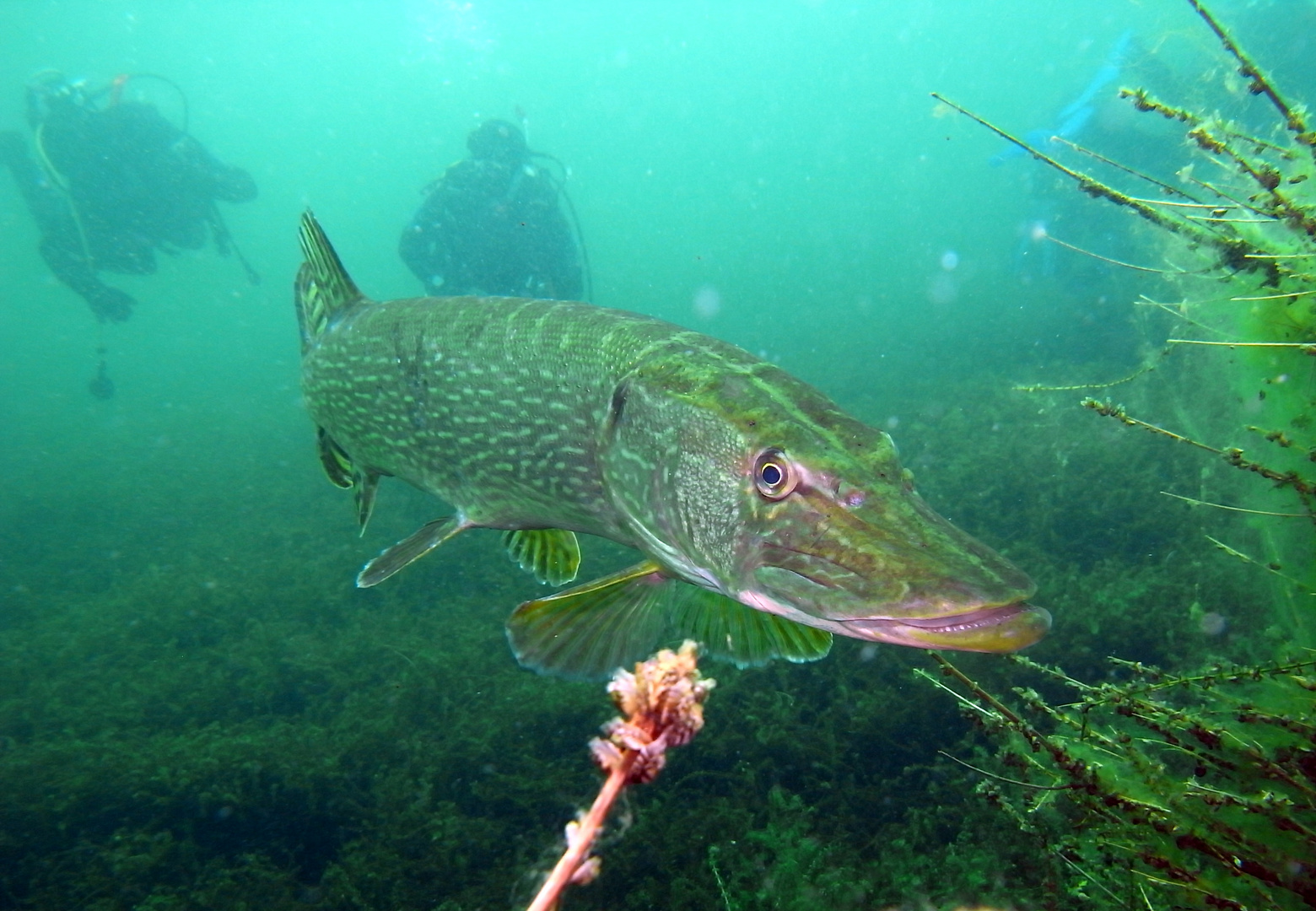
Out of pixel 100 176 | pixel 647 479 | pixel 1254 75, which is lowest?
pixel 647 479

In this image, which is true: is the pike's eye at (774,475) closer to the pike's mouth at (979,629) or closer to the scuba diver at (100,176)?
the pike's mouth at (979,629)

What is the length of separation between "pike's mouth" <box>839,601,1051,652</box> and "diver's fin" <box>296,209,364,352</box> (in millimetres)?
3898

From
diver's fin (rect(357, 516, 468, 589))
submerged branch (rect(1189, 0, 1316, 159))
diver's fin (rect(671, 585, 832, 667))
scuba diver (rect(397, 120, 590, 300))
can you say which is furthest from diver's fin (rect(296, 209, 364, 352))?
scuba diver (rect(397, 120, 590, 300))

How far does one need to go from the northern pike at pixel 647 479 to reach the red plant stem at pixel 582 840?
0.83 m

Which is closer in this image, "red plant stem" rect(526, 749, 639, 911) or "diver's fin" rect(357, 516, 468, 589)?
"red plant stem" rect(526, 749, 639, 911)

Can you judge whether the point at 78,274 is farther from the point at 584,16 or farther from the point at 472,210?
the point at 584,16

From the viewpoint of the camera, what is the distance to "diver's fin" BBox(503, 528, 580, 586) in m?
3.32

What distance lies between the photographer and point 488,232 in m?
13.1

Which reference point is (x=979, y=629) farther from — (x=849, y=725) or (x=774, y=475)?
(x=849, y=725)

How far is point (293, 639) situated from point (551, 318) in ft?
20.5

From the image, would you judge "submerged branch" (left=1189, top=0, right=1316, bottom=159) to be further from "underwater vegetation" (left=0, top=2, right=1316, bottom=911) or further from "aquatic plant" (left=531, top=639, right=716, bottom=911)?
"aquatic plant" (left=531, top=639, right=716, bottom=911)

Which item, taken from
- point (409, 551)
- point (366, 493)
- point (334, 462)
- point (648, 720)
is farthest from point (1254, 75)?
point (334, 462)

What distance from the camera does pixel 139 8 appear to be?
63.0 meters

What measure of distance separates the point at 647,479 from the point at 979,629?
1.17m
